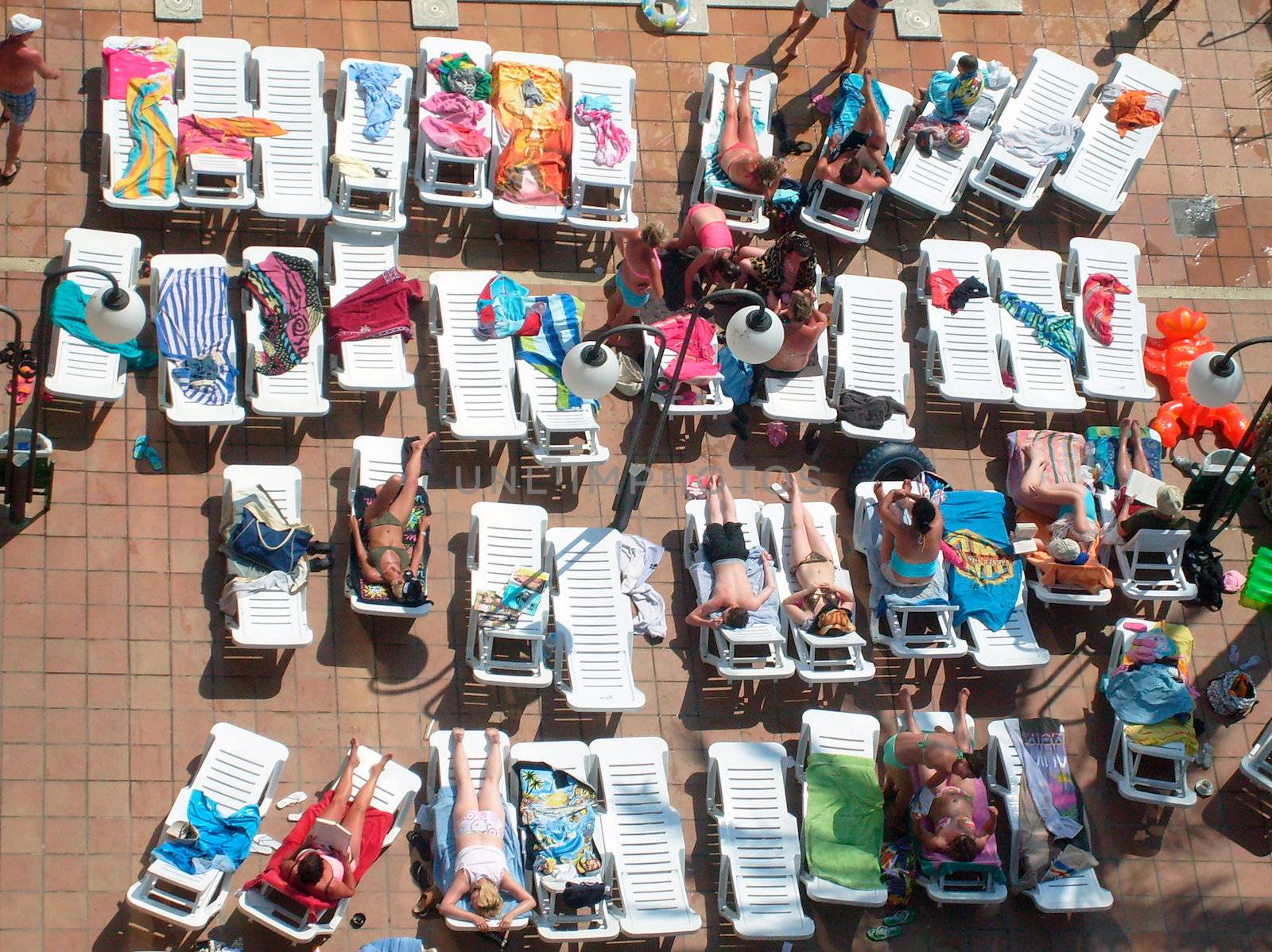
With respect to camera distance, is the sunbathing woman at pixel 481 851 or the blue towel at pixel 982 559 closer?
the sunbathing woman at pixel 481 851

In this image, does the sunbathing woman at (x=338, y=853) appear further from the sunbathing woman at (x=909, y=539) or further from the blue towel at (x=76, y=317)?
the sunbathing woman at (x=909, y=539)

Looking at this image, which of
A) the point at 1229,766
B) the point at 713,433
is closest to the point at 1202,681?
the point at 1229,766

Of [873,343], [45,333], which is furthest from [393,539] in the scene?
[873,343]

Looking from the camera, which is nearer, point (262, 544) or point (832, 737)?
point (262, 544)

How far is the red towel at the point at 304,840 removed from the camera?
37.7 ft

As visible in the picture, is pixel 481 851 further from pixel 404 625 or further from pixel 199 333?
pixel 199 333

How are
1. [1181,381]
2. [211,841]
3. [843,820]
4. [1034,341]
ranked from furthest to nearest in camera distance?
[1181,381]
[1034,341]
[843,820]
[211,841]

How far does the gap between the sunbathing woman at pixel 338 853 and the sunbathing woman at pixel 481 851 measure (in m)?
0.59

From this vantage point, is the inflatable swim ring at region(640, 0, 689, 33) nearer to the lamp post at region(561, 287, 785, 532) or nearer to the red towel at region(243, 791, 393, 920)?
the lamp post at region(561, 287, 785, 532)

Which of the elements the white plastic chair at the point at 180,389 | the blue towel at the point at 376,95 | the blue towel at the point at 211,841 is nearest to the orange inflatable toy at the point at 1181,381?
the blue towel at the point at 376,95

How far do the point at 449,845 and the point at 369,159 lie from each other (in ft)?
18.6

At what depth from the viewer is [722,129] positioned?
14.9m

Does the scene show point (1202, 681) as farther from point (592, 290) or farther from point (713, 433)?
point (592, 290)

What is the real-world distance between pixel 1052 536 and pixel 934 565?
1.19 meters
